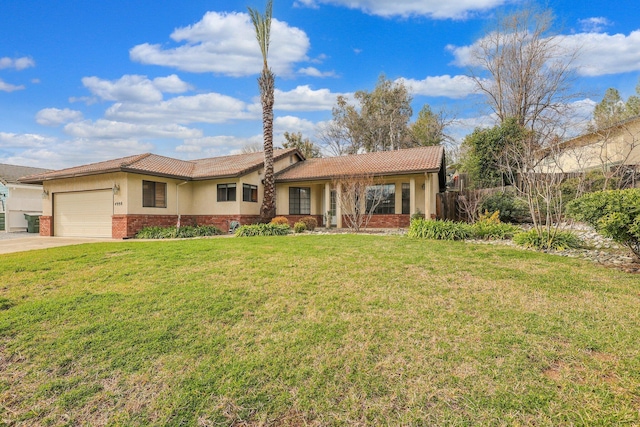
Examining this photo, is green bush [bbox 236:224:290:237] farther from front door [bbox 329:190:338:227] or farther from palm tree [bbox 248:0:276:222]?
front door [bbox 329:190:338:227]

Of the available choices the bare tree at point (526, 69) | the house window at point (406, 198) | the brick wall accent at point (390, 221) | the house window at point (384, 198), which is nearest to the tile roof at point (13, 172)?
the brick wall accent at point (390, 221)

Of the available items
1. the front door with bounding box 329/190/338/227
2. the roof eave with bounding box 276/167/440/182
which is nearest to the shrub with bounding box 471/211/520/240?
the roof eave with bounding box 276/167/440/182

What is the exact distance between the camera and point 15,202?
22188 mm

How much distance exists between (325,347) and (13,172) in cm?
3189

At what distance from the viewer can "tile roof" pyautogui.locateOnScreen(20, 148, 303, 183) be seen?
50.6ft

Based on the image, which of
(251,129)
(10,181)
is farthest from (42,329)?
(10,181)

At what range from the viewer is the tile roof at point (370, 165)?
15.5m

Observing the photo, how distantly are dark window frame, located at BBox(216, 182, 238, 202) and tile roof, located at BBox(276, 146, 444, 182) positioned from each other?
102 inches

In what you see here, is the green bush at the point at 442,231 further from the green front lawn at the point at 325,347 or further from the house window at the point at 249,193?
the house window at the point at 249,193

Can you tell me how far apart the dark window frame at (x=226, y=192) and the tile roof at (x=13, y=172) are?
15462 mm

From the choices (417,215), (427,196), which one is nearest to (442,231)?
(427,196)

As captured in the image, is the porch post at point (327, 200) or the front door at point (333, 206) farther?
the front door at point (333, 206)

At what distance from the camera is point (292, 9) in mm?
14781

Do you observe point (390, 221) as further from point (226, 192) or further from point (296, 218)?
point (226, 192)
